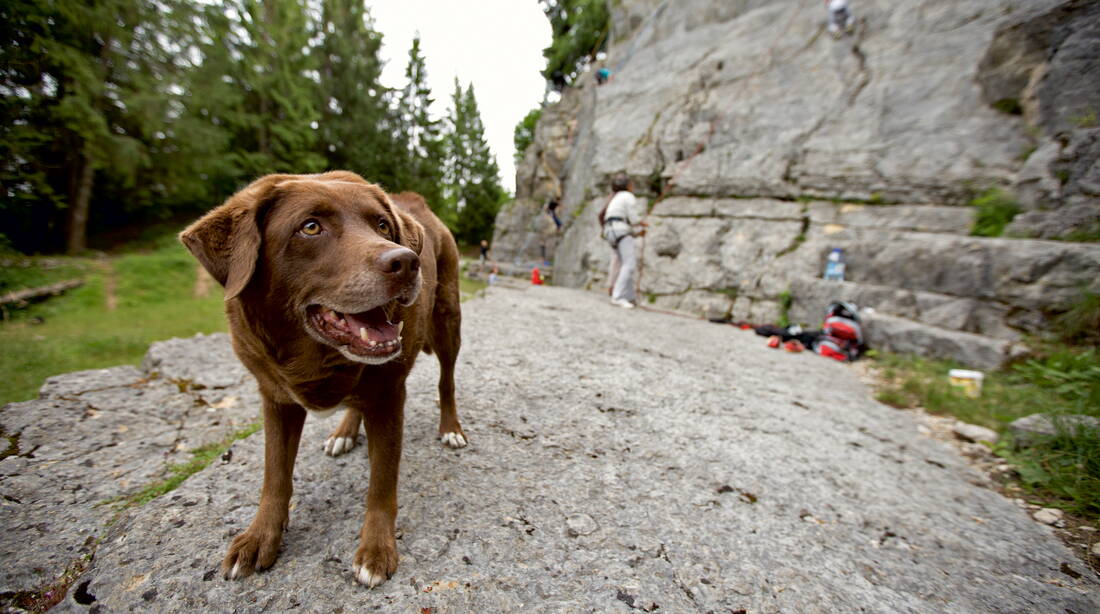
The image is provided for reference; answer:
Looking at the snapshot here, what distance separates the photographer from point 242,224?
1.73 meters

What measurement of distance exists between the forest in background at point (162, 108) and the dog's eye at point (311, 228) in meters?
9.52

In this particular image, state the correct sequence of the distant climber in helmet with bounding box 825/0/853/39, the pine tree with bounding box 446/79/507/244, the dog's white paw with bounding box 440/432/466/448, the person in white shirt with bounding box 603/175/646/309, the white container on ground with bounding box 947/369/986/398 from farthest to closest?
the pine tree with bounding box 446/79/507/244 < the distant climber in helmet with bounding box 825/0/853/39 < the person in white shirt with bounding box 603/175/646/309 < the white container on ground with bounding box 947/369/986/398 < the dog's white paw with bounding box 440/432/466/448

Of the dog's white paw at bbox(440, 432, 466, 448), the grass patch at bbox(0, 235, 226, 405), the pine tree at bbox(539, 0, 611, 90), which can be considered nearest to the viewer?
the dog's white paw at bbox(440, 432, 466, 448)

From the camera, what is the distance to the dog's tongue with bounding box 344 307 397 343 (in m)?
1.78

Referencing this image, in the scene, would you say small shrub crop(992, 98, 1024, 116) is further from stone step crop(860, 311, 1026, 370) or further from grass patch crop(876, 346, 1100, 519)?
grass patch crop(876, 346, 1100, 519)

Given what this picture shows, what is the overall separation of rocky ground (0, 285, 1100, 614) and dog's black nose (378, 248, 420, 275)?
131 centimetres

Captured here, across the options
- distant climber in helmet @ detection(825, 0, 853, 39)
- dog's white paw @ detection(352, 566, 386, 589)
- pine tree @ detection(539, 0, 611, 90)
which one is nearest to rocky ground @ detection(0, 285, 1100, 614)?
dog's white paw @ detection(352, 566, 386, 589)

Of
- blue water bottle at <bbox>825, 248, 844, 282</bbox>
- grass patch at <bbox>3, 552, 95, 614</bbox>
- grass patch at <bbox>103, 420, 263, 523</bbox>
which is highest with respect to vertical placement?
blue water bottle at <bbox>825, 248, 844, 282</bbox>

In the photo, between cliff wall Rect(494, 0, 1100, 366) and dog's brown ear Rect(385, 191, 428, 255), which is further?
cliff wall Rect(494, 0, 1100, 366)

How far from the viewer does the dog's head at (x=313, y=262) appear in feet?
5.55

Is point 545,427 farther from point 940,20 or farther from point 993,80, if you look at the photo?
point 940,20

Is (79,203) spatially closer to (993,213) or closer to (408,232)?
(408,232)

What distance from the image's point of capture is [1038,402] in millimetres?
4469

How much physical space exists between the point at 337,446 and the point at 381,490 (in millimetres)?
882
